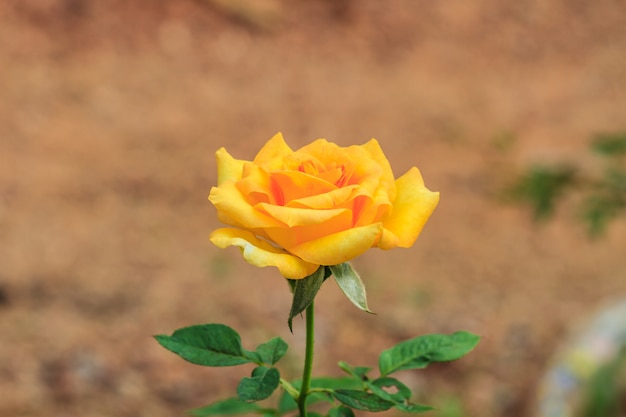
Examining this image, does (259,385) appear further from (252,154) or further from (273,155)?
(252,154)

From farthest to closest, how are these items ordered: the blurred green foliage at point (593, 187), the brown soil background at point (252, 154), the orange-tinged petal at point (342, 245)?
the brown soil background at point (252, 154)
the blurred green foliage at point (593, 187)
the orange-tinged petal at point (342, 245)

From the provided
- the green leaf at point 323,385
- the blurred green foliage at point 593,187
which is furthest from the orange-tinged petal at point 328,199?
the blurred green foliage at point 593,187

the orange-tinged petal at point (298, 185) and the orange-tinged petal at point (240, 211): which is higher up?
the orange-tinged petal at point (298, 185)

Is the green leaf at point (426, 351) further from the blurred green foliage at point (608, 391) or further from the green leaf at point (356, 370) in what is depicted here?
the blurred green foliage at point (608, 391)

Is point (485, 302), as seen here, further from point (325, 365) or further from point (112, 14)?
point (112, 14)

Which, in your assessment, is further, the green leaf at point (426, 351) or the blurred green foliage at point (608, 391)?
the blurred green foliage at point (608, 391)
